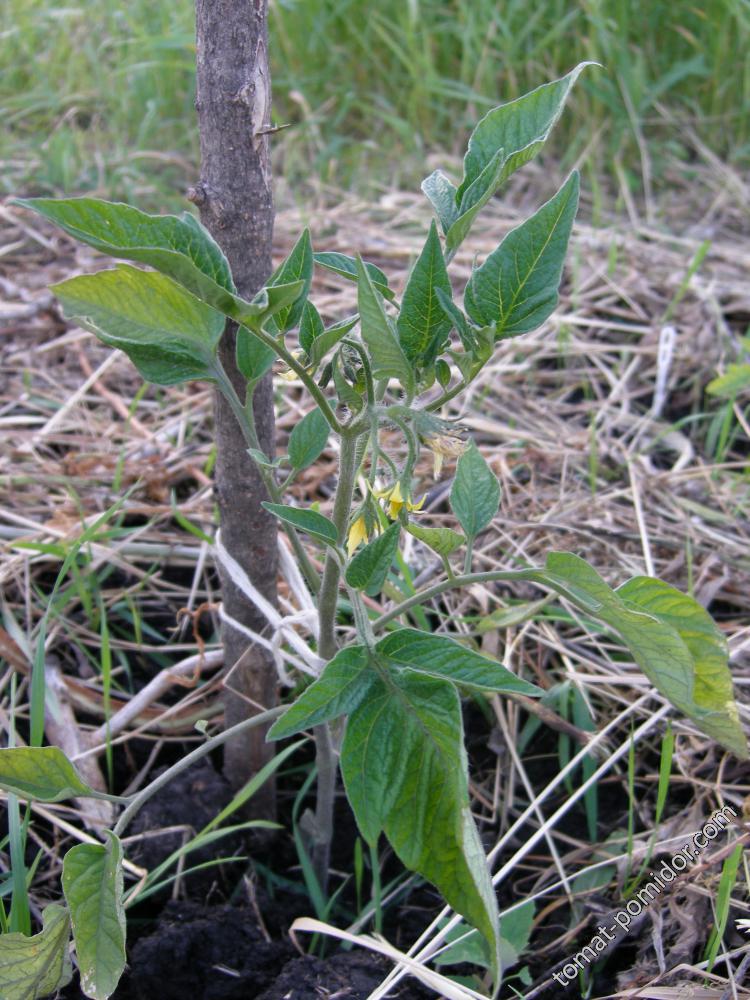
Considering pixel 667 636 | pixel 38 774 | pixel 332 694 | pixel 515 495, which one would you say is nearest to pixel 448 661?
pixel 332 694

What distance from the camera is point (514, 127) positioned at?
0.90 metres

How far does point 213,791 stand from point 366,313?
2.75 feet

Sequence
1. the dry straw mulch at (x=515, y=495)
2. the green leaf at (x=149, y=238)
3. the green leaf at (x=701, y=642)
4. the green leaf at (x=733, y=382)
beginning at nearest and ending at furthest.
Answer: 1. the green leaf at (x=149, y=238)
2. the green leaf at (x=701, y=642)
3. the dry straw mulch at (x=515, y=495)
4. the green leaf at (x=733, y=382)

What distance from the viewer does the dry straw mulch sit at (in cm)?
135

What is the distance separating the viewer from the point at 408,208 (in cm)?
273

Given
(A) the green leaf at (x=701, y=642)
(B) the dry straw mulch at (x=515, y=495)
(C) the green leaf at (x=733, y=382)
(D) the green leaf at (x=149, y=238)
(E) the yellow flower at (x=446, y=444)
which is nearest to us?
(D) the green leaf at (x=149, y=238)

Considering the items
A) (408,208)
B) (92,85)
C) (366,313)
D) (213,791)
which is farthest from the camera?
(92,85)

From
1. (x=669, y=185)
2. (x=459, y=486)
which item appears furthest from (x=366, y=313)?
(x=669, y=185)

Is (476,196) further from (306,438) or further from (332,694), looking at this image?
(332,694)

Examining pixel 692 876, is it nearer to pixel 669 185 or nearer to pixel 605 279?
pixel 605 279

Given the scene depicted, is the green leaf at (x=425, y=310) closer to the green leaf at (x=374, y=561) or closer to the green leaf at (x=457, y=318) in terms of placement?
the green leaf at (x=457, y=318)

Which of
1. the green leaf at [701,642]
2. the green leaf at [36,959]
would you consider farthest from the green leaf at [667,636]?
the green leaf at [36,959]

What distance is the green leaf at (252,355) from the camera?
97 cm

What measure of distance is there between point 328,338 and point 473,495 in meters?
0.31
